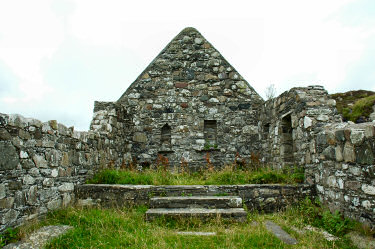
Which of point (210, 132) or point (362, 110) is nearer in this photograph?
point (210, 132)

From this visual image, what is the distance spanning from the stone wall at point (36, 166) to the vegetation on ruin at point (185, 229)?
1.05ft

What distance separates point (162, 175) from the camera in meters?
6.82

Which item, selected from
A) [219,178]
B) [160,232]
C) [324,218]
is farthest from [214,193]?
[324,218]

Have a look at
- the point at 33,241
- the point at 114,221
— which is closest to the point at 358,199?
the point at 114,221

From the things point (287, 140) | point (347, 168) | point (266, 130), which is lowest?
point (347, 168)

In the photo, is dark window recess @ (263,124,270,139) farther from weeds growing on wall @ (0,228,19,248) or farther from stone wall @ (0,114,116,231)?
weeds growing on wall @ (0,228,19,248)

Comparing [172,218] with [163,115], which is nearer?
[172,218]

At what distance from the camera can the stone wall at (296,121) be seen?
5.81 m

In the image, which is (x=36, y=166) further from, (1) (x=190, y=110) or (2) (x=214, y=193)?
(1) (x=190, y=110)

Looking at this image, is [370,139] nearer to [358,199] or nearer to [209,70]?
[358,199]

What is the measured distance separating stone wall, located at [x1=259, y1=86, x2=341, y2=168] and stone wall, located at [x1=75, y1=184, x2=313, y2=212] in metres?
0.89

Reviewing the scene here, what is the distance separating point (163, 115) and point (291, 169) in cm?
456

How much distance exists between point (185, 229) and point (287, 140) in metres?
3.90

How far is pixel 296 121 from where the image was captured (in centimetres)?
636
